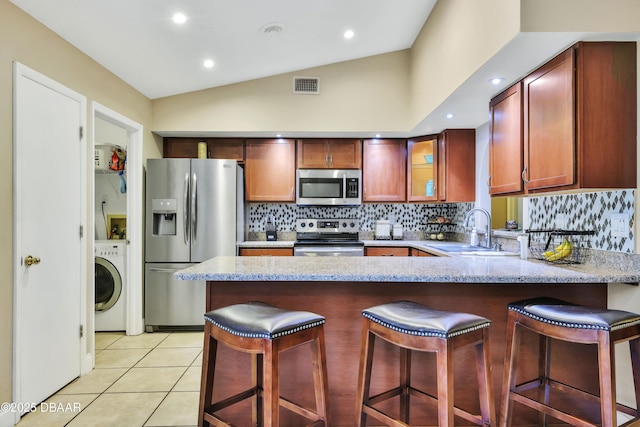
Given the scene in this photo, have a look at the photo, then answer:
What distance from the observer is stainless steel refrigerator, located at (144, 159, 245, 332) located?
3555mm

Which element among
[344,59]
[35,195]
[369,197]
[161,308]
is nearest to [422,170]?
[369,197]

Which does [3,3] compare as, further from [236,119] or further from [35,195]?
[236,119]

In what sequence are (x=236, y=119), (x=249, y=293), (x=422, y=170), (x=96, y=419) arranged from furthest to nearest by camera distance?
(x=422, y=170) → (x=236, y=119) → (x=96, y=419) → (x=249, y=293)

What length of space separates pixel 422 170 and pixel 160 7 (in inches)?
117

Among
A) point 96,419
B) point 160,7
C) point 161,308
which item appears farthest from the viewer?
point 161,308

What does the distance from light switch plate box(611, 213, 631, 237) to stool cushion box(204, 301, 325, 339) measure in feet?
5.71

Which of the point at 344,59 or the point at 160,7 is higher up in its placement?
the point at 344,59

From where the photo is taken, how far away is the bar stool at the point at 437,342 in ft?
4.17

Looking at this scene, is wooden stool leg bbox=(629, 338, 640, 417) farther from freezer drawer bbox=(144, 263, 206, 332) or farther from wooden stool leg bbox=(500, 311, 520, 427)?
freezer drawer bbox=(144, 263, 206, 332)

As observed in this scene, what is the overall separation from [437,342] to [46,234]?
2.42m

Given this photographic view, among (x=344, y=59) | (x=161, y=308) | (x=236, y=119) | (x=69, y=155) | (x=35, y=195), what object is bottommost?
(x=161, y=308)

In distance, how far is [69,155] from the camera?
8.08 ft

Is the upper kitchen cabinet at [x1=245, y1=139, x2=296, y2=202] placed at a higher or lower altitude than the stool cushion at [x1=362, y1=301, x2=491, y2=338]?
higher

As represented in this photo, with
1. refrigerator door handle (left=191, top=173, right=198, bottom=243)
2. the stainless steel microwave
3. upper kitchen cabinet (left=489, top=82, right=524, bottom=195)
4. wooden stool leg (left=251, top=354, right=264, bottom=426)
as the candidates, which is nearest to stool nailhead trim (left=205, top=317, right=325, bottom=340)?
wooden stool leg (left=251, top=354, right=264, bottom=426)
